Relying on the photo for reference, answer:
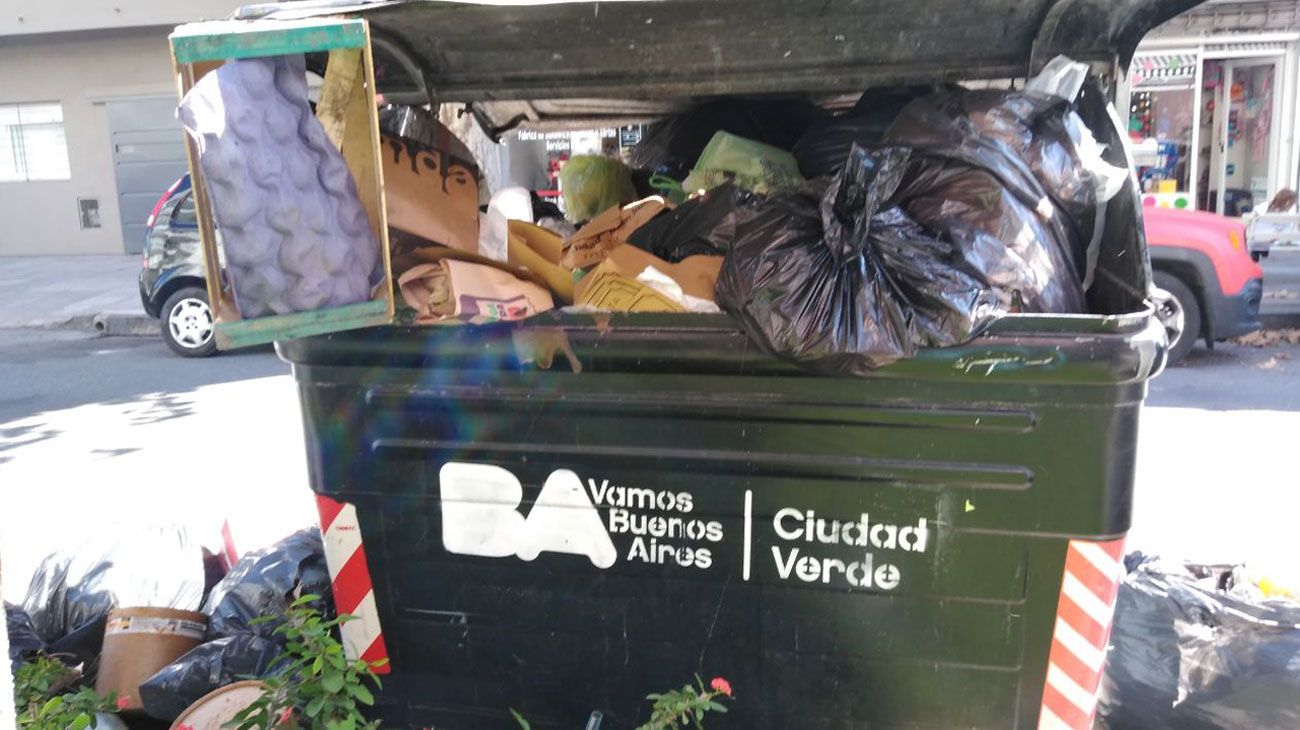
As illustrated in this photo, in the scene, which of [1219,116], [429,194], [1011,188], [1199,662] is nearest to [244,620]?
[429,194]

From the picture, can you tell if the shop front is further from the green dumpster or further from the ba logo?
the ba logo

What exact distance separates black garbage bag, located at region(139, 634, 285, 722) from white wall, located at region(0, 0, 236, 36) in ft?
48.5

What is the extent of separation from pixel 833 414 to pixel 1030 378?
0.35 metres

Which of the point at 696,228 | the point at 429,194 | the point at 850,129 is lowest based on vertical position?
the point at 696,228

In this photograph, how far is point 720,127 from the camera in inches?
136

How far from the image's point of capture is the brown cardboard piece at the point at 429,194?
2307mm

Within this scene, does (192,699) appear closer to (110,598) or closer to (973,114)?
(110,598)

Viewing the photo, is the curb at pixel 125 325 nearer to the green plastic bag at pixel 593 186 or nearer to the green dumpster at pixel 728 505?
the green plastic bag at pixel 593 186

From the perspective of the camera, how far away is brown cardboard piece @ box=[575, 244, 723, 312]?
7.05 ft

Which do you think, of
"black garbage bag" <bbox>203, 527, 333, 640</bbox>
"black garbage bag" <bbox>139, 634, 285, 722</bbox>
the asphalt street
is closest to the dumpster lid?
"black garbage bag" <bbox>203, 527, 333, 640</bbox>

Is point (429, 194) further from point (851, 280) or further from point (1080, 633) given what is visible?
point (1080, 633)

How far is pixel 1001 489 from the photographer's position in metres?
1.87

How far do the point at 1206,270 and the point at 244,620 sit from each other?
7106 mm

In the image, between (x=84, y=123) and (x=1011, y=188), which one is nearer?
(x=1011, y=188)
